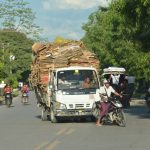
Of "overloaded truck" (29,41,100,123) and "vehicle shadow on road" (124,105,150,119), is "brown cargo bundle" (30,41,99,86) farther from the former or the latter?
"vehicle shadow on road" (124,105,150,119)

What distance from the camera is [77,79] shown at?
24875 mm

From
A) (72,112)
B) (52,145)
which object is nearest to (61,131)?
(72,112)

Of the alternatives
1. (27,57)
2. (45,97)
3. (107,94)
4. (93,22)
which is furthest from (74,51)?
(27,57)

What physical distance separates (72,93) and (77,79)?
2.80 ft

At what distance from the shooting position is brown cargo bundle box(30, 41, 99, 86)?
26.8 metres

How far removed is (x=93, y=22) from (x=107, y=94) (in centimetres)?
7377

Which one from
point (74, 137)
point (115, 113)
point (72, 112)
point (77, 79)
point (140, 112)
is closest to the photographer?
point (74, 137)

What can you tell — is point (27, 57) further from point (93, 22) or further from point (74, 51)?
point (74, 51)

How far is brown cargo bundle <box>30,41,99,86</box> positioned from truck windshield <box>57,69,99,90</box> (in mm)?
1581

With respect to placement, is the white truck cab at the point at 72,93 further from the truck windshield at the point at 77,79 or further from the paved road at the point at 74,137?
the paved road at the point at 74,137

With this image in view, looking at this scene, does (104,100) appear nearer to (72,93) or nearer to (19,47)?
(72,93)

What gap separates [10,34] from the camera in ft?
409

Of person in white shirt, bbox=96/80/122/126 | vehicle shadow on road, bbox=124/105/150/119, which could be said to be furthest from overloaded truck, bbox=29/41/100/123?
vehicle shadow on road, bbox=124/105/150/119

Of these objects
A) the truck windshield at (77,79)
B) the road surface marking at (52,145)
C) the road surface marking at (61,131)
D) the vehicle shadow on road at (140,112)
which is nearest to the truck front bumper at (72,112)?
the truck windshield at (77,79)
